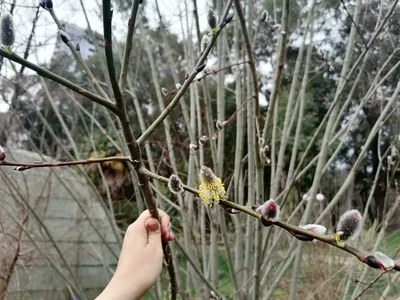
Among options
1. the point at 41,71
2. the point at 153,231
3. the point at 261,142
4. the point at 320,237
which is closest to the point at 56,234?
the point at 261,142

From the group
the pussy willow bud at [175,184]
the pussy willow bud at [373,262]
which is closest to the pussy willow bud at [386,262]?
the pussy willow bud at [373,262]

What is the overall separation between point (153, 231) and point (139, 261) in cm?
6

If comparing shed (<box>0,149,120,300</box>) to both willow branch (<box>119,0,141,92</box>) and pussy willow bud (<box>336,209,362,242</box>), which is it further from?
pussy willow bud (<box>336,209,362,242</box>)

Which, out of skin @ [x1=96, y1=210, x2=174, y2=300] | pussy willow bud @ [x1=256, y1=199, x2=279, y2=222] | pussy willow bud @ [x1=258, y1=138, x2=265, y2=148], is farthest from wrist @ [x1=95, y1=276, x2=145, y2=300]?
pussy willow bud @ [x1=258, y1=138, x2=265, y2=148]

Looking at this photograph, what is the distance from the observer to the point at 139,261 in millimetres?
835

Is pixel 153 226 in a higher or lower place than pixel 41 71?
lower

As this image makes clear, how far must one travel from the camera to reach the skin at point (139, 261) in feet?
2.68

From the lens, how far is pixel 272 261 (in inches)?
75.0

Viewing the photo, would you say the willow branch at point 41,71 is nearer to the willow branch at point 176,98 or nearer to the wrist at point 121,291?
the willow branch at point 176,98

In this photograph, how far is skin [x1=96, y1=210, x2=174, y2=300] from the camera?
32.1 inches

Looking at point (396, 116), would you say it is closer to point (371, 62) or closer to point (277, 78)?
point (371, 62)

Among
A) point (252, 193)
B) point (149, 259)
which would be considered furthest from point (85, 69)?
point (252, 193)

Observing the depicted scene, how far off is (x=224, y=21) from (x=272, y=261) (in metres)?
1.34

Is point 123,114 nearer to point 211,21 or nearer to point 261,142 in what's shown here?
point 211,21
